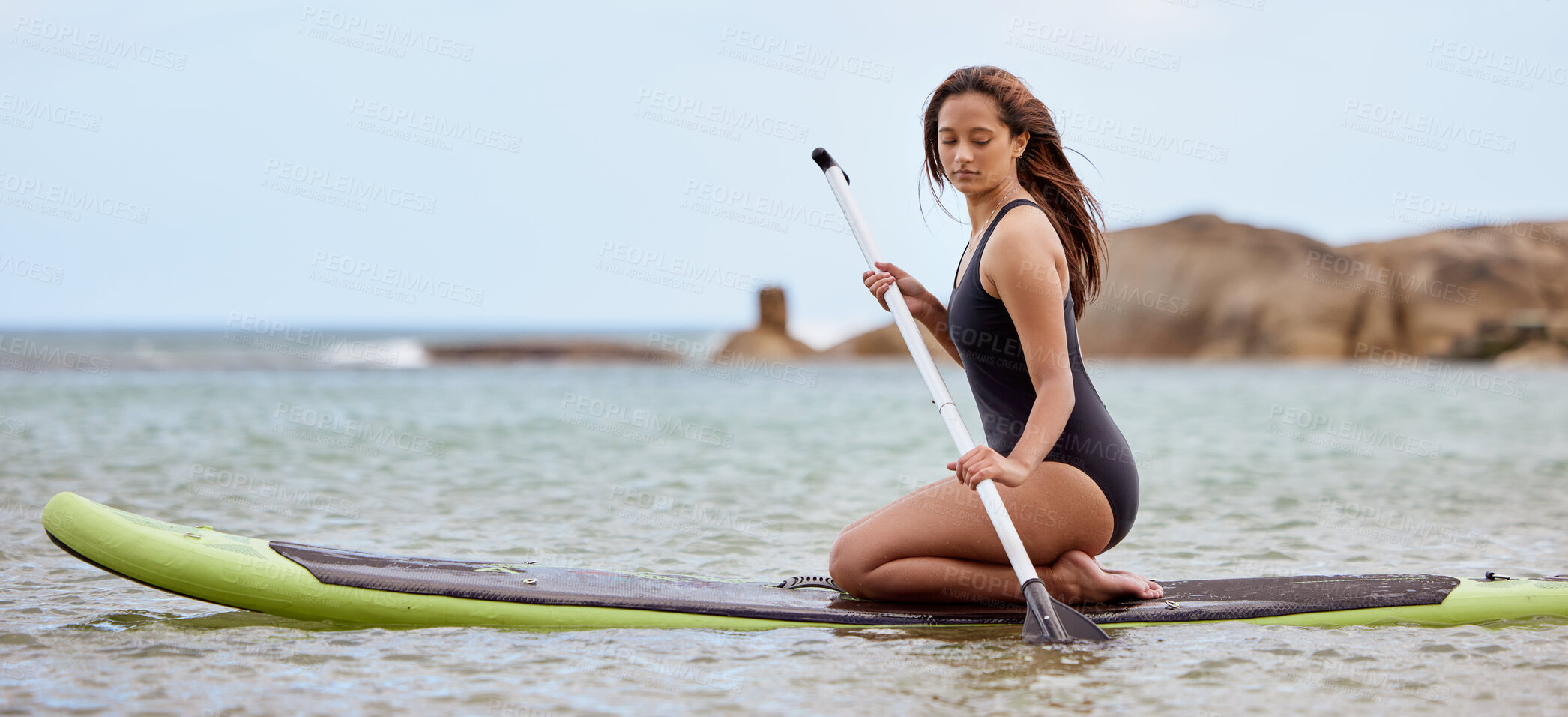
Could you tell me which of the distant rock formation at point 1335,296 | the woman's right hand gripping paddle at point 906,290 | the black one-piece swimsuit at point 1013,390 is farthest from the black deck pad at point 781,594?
the distant rock formation at point 1335,296

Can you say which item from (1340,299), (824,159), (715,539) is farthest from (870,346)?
(824,159)

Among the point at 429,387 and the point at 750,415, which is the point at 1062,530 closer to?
the point at 750,415

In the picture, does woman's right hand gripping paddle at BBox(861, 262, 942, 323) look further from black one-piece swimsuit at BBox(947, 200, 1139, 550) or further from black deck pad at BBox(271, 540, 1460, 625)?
black deck pad at BBox(271, 540, 1460, 625)

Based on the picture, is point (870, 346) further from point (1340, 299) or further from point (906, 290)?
point (906, 290)

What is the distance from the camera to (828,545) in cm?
559

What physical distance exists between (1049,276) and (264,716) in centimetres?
200

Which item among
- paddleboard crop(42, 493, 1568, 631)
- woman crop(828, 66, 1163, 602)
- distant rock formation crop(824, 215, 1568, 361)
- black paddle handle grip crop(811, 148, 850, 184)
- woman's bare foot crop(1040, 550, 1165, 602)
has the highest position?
distant rock formation crop(824, 215, 1568, 361)

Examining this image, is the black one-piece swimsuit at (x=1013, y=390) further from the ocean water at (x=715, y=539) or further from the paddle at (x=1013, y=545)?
the ocean water at (x=715, y=539)

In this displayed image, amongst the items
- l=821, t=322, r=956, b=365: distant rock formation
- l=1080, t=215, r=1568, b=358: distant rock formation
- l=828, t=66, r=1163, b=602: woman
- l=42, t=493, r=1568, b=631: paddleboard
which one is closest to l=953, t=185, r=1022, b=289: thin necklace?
l=828, t=66, r=1163, b=602: woman

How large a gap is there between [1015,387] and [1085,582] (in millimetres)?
629

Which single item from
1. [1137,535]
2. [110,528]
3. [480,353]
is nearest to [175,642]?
[110,528]

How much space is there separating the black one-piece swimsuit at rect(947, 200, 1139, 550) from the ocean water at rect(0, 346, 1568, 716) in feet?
1.60

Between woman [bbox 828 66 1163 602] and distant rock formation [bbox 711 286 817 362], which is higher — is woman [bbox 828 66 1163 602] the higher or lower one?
the lower one

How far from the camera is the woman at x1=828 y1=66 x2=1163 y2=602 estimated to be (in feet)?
9.56
